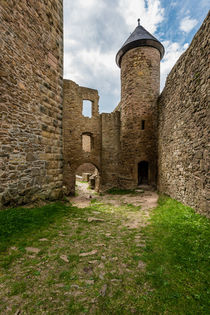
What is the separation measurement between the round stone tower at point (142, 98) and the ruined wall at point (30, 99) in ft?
20.4

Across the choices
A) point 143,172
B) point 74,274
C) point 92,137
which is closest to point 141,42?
point 92,137

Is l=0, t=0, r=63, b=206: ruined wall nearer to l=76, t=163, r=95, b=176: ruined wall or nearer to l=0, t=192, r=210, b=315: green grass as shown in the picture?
l=0, t=192, r=210, b=315: green grass

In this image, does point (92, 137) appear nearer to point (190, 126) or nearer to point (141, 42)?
point (141, 42)

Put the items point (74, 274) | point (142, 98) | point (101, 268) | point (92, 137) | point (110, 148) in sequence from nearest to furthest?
1. point (74, 274)
2. point (101, 268)
3. point (142, 98)
4. point (110, 148)
5. point (92, 137)

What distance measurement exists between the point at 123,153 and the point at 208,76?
7.59 meters

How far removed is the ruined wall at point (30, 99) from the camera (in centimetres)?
338

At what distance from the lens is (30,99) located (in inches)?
157

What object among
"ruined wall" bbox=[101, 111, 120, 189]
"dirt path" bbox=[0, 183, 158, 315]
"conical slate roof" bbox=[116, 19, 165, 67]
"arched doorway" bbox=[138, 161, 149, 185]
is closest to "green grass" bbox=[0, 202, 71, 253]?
"dirt path" bbox=[0, 183, 158, 315]

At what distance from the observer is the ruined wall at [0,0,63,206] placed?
338cm

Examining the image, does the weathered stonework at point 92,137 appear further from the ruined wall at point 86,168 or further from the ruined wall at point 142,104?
the ruined wall at point 86,168

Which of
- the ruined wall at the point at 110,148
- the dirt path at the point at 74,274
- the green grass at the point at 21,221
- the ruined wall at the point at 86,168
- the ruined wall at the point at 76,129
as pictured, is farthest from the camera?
the ruined wall at the point at 86,168

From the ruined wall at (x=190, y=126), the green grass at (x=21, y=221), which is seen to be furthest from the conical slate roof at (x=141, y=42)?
the green grass at (x=21, y=221)

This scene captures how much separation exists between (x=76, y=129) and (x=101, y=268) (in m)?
10.4

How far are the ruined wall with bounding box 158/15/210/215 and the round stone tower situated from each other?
11.0ft
